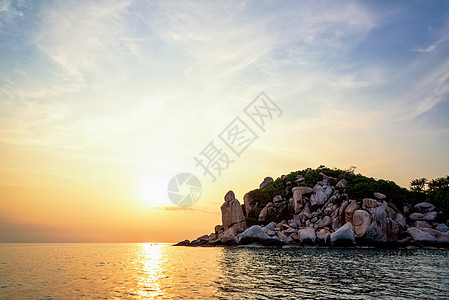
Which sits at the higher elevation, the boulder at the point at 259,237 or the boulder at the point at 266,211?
the boulder at the point at 266,211

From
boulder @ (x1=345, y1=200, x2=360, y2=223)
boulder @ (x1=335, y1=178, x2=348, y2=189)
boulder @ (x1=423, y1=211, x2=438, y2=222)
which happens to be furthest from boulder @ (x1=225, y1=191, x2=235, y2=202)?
boulder @ (x1=423, y1=211, x2=438, y2=222)

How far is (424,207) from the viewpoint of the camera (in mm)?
75562

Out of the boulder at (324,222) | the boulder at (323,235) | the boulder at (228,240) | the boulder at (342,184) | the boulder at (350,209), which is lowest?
the boulder at (228,240)

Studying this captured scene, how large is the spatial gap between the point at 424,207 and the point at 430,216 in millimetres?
4084

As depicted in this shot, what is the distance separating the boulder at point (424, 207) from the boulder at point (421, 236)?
14285 mm

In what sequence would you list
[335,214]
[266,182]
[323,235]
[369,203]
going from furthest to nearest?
[266,182] → [335,214] → [369,203] → [323,235]

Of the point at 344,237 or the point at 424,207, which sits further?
the point at 424,207

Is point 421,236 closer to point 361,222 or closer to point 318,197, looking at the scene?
point 361,222

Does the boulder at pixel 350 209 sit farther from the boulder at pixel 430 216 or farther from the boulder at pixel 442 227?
the boulder at pixel 430 216

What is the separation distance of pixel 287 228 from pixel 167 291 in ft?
192

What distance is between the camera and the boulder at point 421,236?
199 feet

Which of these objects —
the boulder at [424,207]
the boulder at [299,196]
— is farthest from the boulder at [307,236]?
the boulder at [424,207]

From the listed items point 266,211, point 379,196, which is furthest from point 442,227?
point 266,211

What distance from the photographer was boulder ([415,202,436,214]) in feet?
246
